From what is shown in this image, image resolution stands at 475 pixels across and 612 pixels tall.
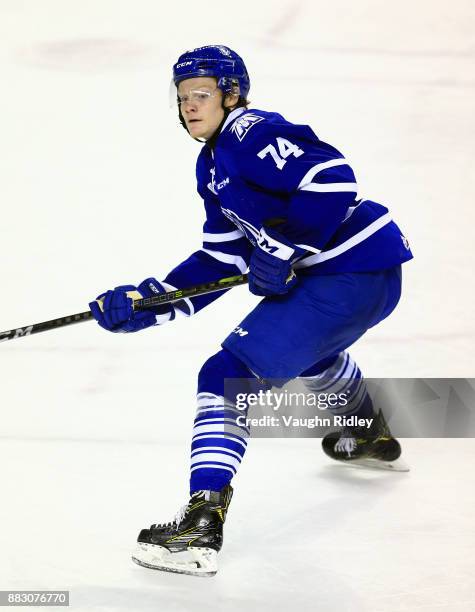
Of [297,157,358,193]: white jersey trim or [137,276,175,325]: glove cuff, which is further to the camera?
[137,276,175,325]: glove cuff

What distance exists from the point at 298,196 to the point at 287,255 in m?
0.14

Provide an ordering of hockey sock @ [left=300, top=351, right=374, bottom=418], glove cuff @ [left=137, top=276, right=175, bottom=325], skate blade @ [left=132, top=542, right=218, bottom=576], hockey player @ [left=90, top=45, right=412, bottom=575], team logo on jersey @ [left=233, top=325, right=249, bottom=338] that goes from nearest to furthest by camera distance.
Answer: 1. skate blade @ [left=132, top=542, right=218, bottom=576]
2. hockey player @ [left=90, top=45, right=412, bottom=575]
3. team logo on jersey @ [left=233, top=325, right=249, bottom=338]
4. glove cuff @ [left=137, top=276, right=175, bottom=325]
5. hockey sock @ [left=300, top=351, right=374, bottom=418]

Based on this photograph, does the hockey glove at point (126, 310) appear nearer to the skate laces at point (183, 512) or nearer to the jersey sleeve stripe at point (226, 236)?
the jersey sleeve stripe at point (226, 236)

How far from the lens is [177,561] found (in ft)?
7.45

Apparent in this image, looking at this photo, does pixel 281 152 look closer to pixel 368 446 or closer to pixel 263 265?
pixel 263 265

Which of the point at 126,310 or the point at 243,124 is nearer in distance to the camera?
the point at 243,124

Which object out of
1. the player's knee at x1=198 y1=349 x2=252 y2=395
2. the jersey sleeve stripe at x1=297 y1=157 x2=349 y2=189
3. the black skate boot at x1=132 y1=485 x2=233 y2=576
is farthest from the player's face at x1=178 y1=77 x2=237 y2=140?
the black skate boot at x1=132 y1=485 x2=233 y2=576

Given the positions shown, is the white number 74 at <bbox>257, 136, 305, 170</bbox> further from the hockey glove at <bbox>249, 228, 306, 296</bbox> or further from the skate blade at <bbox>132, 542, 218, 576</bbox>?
the skate blade at <bbox>132, 542, 218, 576</bbox>

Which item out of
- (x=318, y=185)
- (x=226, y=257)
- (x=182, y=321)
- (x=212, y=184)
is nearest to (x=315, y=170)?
(x=318, y=185)

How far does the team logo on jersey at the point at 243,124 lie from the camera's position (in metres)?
2.39

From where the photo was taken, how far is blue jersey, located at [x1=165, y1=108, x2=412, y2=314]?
2.35 m

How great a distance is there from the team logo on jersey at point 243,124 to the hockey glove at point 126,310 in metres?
0.48

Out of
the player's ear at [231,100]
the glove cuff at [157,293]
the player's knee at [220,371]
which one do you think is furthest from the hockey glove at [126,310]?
the player's ear at [231,100]

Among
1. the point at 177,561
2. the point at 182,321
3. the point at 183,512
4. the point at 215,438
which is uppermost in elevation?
the point at 182,321
